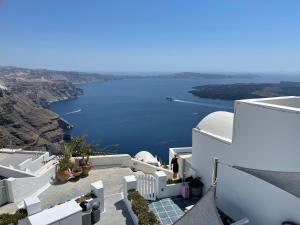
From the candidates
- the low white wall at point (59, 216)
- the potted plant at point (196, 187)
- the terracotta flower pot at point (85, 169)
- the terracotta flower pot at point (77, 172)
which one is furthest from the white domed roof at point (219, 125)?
the low white wall at point (59, 216)

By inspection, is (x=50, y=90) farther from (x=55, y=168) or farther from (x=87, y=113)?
(x=55, y=168)

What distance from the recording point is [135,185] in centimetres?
1083

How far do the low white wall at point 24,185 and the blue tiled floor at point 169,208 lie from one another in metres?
5.22

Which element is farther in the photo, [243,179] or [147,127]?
[147,127]

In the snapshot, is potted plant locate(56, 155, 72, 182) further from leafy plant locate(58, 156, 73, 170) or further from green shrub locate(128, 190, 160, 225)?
green shrub locate(128, 190, 160, 225)

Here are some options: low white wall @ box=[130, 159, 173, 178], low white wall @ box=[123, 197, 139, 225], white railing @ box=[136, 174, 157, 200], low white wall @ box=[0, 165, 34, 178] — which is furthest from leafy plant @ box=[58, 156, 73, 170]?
white railing @ box=[136, 174, 157, 200]

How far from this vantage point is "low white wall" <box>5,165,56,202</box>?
11.2m

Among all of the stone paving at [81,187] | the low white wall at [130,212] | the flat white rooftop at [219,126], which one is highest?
the flat white rooftop at [219,126]

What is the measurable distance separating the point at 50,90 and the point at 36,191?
191911 millimetres

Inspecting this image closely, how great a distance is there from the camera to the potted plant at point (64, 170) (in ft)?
42.7

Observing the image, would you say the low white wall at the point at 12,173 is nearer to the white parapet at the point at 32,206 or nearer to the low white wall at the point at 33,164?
the low white wall at the point at 33,164

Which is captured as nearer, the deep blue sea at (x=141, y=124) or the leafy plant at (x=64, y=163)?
the leafy plant at (x=64, y=163)

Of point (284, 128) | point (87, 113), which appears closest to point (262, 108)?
point (284, 128)

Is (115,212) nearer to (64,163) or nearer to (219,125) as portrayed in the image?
(64,163)
